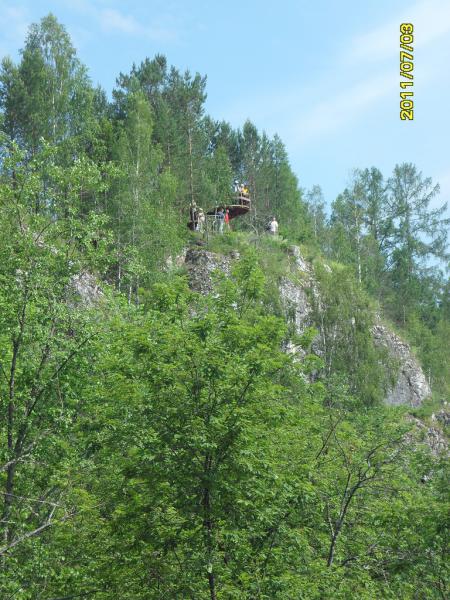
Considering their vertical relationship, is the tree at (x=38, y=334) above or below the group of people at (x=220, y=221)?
below

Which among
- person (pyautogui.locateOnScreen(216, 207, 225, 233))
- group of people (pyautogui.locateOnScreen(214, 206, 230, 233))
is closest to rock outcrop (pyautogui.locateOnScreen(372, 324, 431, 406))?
group of people (pyautogui.locateOnScreen(214, 206, 230, 233))

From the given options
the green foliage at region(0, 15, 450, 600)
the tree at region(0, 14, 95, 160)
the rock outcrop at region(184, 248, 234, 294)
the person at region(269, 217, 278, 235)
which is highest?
the tree at region(0, 14, 95, 160)

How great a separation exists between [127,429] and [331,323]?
34.4 metres

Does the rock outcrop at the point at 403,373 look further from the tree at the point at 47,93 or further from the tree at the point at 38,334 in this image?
the tree at the point at 38,334

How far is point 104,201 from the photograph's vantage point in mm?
41031

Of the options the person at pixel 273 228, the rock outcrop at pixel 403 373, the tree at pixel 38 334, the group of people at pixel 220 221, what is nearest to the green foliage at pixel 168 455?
the tree at pixel 38 334

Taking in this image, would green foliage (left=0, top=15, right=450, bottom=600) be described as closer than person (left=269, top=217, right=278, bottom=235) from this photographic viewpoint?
Yes

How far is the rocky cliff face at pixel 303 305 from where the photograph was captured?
43125 millimetres

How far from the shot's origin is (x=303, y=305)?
46594mm

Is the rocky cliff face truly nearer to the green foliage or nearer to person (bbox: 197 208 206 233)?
person (bbox: 197 208 206 233)

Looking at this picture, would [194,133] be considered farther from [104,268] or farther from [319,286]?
[104,268]

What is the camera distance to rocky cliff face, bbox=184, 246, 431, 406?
4312 cm

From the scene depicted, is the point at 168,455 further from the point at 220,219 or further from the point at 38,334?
the point at 220,219
